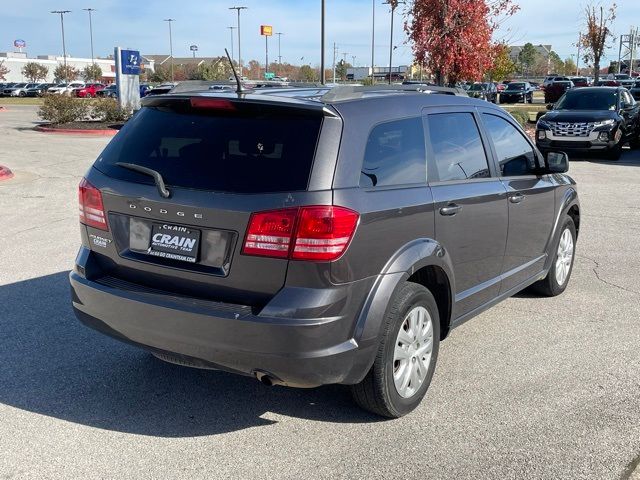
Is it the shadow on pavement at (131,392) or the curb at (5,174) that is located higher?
the curb at (5,174)

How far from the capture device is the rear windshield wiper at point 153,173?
11.5 feet

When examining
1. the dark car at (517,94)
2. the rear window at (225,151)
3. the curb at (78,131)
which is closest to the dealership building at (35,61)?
the dark car at (517,94)

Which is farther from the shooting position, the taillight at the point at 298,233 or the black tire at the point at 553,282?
the black tire at the point at 553,282

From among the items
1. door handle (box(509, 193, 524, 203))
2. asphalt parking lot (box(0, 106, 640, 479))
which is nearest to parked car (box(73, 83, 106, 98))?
asphalt parking lot (box(0, 106, 640, 479))

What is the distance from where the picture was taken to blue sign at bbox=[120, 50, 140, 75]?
26.5 meters

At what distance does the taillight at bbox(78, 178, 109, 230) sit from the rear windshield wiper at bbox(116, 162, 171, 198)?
235 millimetres

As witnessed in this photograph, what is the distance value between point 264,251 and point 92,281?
1193mm

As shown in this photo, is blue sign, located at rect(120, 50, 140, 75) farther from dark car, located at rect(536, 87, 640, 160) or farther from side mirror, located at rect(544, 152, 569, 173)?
side mirror, located at rect(544, 152, 569, 173)

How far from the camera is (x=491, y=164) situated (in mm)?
4852

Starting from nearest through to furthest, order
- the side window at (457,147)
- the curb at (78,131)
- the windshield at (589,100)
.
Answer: the side window at (457,147) → the windshield at (589,100) → the curb at (78,131)

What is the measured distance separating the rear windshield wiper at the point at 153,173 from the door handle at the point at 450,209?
164 cm

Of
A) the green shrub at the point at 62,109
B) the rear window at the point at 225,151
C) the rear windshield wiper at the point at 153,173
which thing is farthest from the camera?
the green shrub at the point at 62,109

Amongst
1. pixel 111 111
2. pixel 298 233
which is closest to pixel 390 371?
pixel 298 233

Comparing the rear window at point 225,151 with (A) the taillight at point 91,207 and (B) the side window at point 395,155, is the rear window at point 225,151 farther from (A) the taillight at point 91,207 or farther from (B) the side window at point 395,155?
(B) the side window at point 395,155
